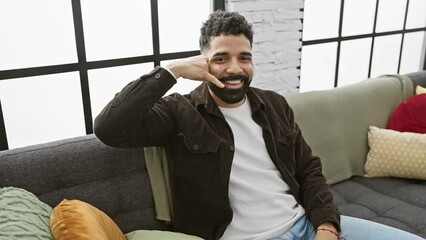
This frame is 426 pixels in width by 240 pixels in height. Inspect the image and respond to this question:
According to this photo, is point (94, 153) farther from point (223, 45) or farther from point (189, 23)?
point (189, 23)

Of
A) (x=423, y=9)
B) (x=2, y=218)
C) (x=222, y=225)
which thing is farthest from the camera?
(x=423, y=9)

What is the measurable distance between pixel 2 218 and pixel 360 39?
2.60 m

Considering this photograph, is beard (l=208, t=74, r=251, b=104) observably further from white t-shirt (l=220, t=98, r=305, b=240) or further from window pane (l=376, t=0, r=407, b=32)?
window pane (l=376, t=0, r=407, b=32)

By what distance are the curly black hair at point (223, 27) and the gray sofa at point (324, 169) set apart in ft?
1.63

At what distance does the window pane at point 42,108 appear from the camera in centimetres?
164

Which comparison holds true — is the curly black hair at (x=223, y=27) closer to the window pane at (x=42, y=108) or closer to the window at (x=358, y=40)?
the window pane at (x=42, y=108)

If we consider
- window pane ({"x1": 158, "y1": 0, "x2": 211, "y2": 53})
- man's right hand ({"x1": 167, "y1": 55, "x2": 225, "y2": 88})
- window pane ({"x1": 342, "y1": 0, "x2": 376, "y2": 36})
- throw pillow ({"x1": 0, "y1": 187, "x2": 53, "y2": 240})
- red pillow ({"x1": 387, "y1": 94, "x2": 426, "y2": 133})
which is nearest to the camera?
throw pillow ({"x1": 0, "y1": 187, "x2": 53, "y2": 240})

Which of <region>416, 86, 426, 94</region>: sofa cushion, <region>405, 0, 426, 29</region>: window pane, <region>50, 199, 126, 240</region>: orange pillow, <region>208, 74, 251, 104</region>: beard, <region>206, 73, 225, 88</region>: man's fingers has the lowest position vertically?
<region>50, 199, 126, 240</region>: orange pillow

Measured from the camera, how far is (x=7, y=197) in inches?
43.1

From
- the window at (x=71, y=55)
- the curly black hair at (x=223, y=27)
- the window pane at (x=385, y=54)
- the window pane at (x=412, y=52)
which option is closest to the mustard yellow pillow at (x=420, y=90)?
the window pane at (x=385, y=54)

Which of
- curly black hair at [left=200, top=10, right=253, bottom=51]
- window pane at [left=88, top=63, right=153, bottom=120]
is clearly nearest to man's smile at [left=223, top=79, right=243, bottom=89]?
curly black hair at [left=200, top=10, right=253, bottom=51]

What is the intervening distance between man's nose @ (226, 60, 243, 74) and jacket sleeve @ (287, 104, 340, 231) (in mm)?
341

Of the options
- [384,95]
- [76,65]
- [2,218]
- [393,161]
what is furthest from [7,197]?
[384,95]

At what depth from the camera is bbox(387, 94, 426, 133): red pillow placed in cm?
217
